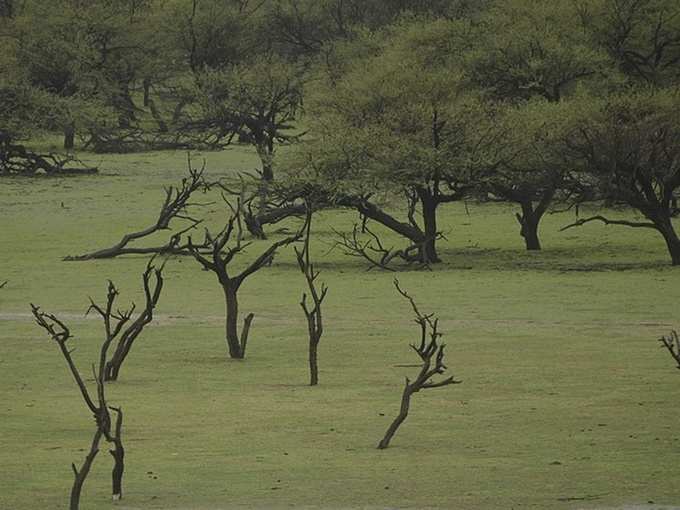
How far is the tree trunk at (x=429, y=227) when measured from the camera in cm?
3084

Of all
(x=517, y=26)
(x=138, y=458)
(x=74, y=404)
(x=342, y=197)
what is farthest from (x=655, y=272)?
(x=138, y=458)

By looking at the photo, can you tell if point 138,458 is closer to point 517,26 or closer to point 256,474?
point 256,474

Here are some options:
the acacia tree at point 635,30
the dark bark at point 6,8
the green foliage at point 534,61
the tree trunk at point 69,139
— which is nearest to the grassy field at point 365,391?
the green foliage at point 534,61

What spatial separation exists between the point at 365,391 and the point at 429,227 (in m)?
14.9

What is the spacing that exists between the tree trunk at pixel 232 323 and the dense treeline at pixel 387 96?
35.6 ft

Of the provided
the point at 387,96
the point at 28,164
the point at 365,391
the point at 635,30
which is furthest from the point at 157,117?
the point at 365,391

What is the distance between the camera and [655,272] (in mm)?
29078

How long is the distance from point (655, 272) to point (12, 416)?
55.0 feet

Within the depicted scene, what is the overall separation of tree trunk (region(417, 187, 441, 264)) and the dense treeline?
45 mm

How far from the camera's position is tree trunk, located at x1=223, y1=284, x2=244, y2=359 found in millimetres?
18859

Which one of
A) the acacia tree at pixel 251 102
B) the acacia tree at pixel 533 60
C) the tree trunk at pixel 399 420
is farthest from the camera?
the acacia tree at pixel 251 102

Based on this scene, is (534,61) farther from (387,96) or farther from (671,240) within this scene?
(671,240)

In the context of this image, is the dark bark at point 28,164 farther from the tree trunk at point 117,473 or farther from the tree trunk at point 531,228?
the tree trunk at point 117,473

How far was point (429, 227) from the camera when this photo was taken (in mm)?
31125
